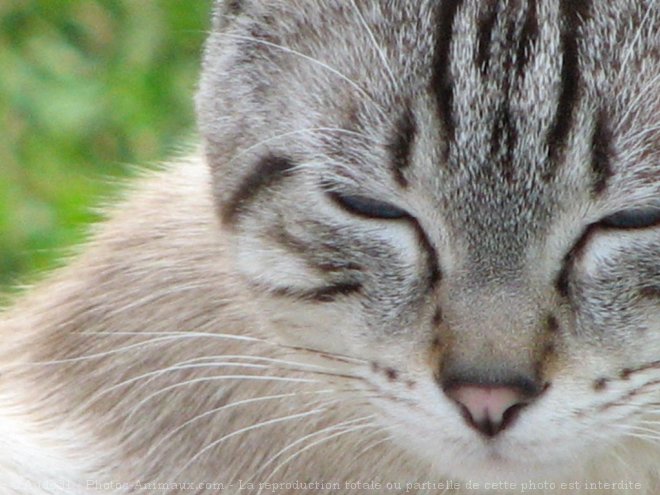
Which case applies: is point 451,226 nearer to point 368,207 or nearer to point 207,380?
point 368,207

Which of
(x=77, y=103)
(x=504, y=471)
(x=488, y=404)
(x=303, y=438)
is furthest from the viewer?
(x=77, y=103)

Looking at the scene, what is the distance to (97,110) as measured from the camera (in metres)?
5.05

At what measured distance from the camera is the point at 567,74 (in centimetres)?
243

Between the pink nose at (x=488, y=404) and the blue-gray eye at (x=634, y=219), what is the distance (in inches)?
11.7

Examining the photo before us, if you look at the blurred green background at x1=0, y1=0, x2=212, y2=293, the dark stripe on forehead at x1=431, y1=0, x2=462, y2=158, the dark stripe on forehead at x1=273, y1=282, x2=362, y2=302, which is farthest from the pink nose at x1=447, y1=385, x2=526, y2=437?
the blurred green background at x1=0, y1=0, x2=212, y2=293

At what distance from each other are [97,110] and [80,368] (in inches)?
74.0

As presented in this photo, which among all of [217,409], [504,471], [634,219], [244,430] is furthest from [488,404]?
[217,409]

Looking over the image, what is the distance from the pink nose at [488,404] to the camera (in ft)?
7.79

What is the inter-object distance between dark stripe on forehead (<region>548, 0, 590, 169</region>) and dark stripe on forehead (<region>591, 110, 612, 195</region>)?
43 millimetres

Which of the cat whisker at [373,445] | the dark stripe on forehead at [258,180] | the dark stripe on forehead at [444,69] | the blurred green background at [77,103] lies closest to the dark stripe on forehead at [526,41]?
the dark stripe on forehead at [444,69]

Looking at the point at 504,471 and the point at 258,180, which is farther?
the point at 258,180

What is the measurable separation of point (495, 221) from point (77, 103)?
288 centimetres

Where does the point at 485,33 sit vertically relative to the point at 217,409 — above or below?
above

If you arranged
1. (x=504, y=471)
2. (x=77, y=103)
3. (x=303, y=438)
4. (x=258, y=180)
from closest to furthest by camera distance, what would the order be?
1. (x=504, y=471)
2. (x=258, y=180)
3. (x=303, y=438)
4. (x=77, y=103)
